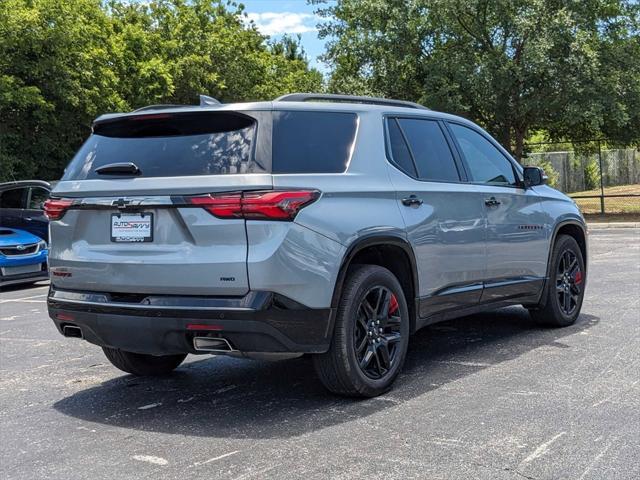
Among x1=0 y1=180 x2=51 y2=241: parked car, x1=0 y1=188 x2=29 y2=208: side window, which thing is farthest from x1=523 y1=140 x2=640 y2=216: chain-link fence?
x1=0 y1=188 x2=29 y2=208: side window

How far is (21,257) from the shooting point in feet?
40.8

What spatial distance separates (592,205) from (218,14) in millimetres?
17353

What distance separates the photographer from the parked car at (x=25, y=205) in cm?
1384

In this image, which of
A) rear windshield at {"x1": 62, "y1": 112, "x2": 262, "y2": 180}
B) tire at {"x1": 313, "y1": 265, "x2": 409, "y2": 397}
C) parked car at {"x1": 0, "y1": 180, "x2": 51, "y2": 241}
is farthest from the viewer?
parked car at {"x1": 0, "y1": 180, "x2": 51, "y2": 241}

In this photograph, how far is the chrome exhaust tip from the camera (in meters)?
4.41

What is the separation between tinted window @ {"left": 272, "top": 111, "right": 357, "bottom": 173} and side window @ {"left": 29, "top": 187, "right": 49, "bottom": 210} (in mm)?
10328

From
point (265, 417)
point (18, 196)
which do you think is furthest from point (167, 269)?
point (18, 196)

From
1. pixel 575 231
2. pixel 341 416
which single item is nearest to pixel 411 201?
pixel 341 416

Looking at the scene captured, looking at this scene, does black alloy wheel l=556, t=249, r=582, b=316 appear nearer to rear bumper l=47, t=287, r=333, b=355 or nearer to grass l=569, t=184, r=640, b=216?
rear bumper l=47, t=287, r=333, b=355

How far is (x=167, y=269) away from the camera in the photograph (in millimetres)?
4434

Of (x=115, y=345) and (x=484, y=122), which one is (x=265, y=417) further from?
(x=484, y=122)

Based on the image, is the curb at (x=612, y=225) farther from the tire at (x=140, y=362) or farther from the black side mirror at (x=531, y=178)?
the tire at (x=140, y=362)

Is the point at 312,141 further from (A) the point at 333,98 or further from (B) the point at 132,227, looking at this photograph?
(B) the point at 132,227

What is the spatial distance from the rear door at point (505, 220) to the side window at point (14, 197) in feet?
33.3
